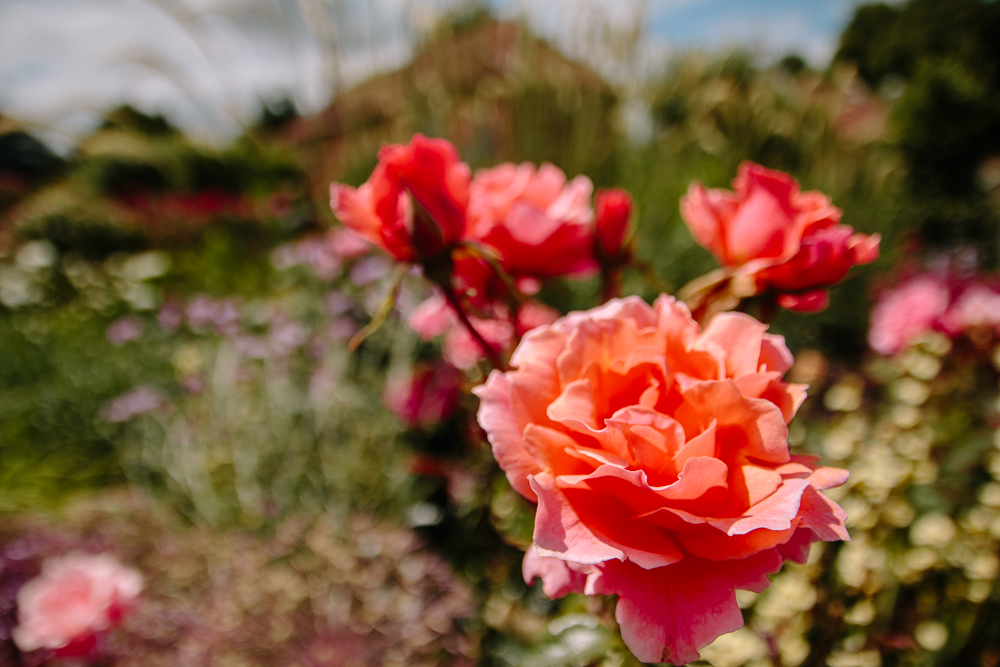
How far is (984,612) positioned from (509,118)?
1953 mm

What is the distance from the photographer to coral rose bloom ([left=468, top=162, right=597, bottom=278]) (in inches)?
18.4

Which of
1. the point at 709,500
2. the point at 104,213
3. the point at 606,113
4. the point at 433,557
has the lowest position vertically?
the point at 104,213

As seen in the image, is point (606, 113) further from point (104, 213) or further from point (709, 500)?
point (104, 213)

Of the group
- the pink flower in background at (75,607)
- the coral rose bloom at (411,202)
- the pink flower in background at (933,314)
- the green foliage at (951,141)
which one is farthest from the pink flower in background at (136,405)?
the green foliage at (951,141)

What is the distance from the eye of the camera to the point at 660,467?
0.33 meters

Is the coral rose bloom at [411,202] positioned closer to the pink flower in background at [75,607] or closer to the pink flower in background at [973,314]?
the pink flower in background at [75,607]

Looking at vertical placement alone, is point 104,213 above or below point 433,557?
below

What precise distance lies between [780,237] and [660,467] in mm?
243

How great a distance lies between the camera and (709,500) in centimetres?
32

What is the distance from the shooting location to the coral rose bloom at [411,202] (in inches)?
16.7

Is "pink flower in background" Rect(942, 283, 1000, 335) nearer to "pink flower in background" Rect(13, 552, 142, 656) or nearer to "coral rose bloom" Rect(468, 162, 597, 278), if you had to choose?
"coral rose bloom" Rect(468, 162, 597, 278)

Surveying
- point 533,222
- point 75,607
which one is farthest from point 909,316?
point 75,607

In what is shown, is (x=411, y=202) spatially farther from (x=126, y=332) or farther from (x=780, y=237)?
(x=126, y=332)

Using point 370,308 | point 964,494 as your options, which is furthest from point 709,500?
point 370,308
